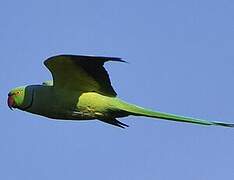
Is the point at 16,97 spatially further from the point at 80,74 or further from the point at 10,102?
the point at 80,74

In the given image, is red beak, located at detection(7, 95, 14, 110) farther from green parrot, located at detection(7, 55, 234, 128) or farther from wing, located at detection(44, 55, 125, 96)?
wing, located at detection(44, 55, 125, 96)

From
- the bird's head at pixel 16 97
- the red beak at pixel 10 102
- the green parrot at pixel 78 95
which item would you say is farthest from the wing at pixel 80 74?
the red beak at pixel 10 102

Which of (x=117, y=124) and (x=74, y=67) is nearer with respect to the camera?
(x=74, y=67)

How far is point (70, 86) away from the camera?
38.1 feet

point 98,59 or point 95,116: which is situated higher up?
point 98,59

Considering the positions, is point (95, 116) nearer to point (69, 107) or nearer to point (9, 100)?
point (69, 107)

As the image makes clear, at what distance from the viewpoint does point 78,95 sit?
1151 centimetres

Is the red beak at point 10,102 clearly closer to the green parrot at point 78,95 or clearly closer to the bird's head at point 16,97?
the bird's head at point 16,97

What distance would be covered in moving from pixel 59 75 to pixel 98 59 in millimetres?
845

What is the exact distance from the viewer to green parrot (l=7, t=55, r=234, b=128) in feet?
37.1

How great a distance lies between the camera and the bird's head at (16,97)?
38.9 feet

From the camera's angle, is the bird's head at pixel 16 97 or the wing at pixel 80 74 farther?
the bird's head at pixel 16 97

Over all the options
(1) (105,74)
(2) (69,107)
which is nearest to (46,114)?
(2) (69,107)

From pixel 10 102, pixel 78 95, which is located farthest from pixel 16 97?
pixel 78 95
